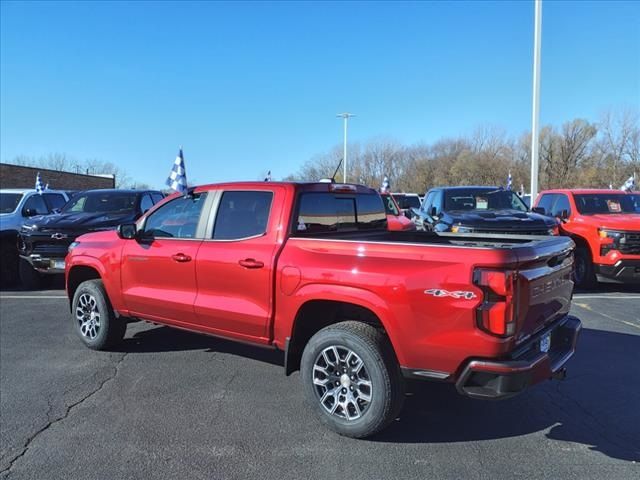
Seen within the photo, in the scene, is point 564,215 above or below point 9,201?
below

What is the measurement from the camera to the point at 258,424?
3.92 m

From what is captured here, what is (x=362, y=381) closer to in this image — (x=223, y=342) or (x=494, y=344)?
(x=494, y=344)

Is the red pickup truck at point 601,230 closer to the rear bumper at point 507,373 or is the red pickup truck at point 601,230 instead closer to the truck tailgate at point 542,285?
the truck tailgate at point 542,285

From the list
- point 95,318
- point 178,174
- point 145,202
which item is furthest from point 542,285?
point 178,174

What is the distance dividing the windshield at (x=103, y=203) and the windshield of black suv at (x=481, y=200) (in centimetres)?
655

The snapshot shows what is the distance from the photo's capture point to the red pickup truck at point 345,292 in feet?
10.3

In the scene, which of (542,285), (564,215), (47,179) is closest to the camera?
(542,285)

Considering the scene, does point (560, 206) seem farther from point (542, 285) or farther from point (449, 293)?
point (449, 293)

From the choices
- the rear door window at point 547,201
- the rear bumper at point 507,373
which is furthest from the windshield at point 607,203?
the rear bumper at point 507,373

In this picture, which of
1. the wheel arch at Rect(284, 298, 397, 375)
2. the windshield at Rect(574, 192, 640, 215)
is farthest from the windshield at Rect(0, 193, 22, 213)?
the windshield at Rect(574, 192, 640, 215)

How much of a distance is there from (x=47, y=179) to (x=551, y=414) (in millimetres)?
39692

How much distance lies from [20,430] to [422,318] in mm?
3093

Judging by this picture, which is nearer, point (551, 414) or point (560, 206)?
point (551, 414)

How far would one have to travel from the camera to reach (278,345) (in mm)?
4152
